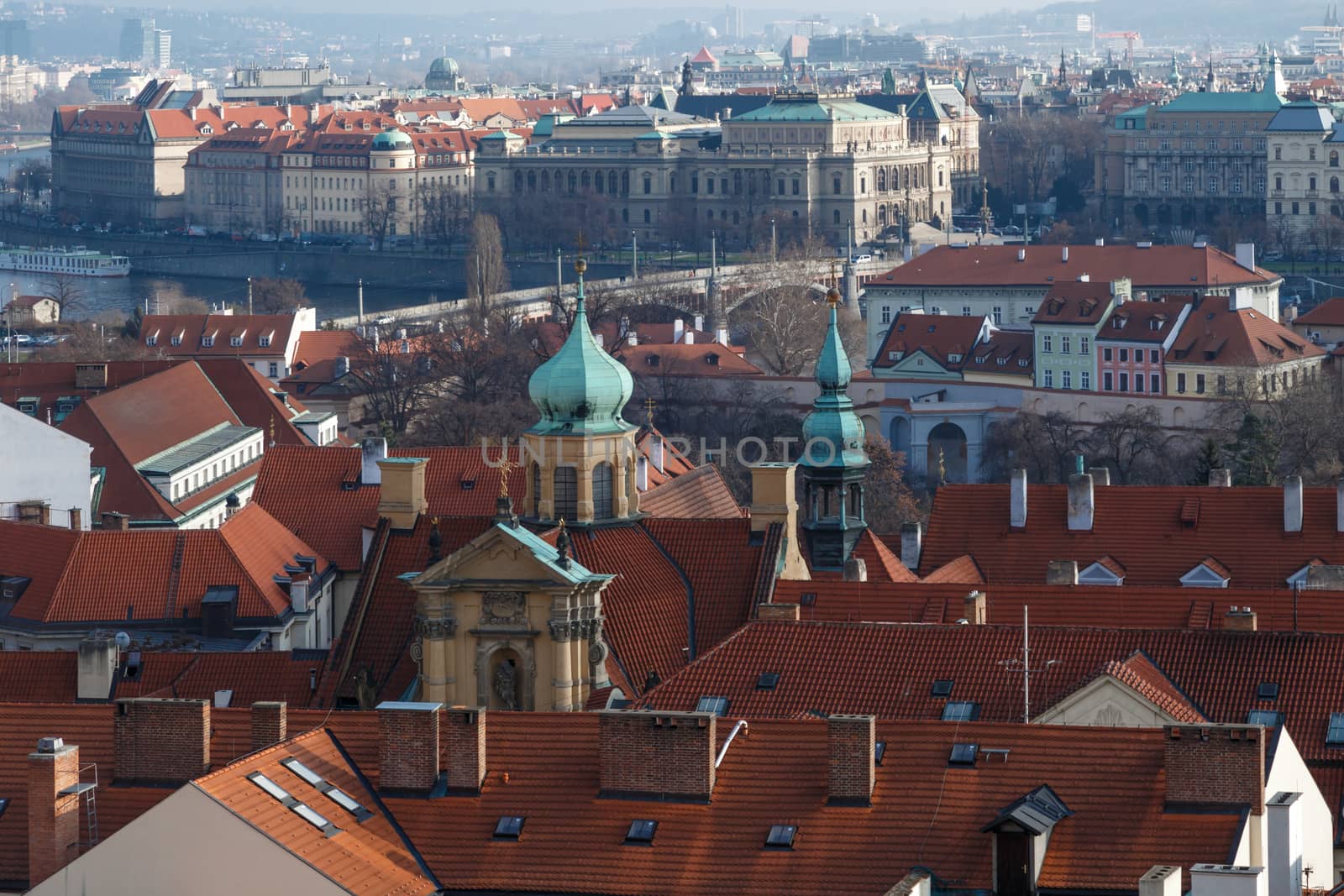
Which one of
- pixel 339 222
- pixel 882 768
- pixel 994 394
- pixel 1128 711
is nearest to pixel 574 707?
pixel 1128 711

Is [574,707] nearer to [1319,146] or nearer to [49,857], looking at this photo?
[49,857]

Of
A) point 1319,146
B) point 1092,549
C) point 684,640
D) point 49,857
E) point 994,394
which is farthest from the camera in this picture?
point 1319,146

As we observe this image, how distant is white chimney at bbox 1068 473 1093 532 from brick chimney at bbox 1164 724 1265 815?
19817 millimetres

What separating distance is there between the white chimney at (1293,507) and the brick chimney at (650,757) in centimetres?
1939

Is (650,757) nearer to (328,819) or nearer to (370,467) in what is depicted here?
(328,819)

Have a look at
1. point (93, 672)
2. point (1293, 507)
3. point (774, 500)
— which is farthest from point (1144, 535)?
point (93, 672)

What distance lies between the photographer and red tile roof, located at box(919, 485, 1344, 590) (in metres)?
42.7

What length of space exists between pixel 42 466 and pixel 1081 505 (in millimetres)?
17042

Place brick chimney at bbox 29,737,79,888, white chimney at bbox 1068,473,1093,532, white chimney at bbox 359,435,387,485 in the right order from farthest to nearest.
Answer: white chimney at bbox 359,435,387,485, white chimney at bbox 1068,473,1093,532, brick chimney at bbox 29,737,79,888

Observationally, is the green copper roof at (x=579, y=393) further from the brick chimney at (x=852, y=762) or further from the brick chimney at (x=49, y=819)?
the brick chimney at (x=49, y=819)

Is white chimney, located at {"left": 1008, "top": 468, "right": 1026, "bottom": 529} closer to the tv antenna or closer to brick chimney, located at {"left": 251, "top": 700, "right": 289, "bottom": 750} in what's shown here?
the tv antenna

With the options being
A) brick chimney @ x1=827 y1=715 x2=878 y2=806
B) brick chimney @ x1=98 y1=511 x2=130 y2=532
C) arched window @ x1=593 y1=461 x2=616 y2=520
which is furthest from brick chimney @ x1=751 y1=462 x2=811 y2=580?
brick chimney @ x1=98 y1=511 x2=130 y2=532

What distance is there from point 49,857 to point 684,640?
10.5 metres

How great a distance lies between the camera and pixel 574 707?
31.6 meters
